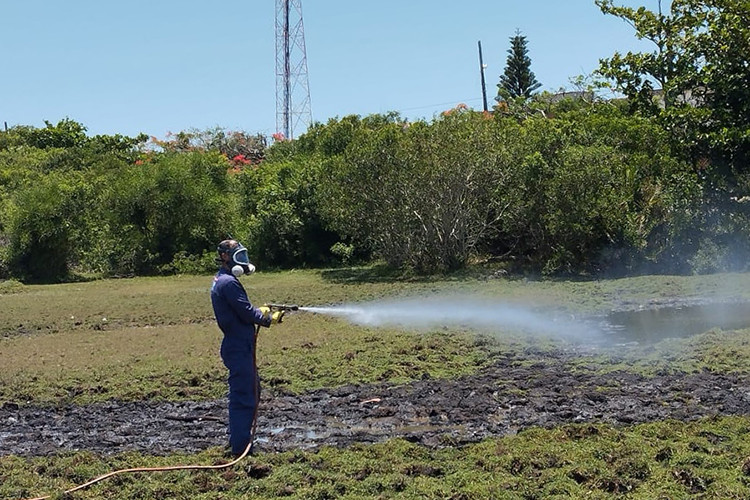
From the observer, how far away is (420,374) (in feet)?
39.3

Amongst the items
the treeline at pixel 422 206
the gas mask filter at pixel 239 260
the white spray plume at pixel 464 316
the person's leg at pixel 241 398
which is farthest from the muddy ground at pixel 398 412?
the treeline at pixel 422 206

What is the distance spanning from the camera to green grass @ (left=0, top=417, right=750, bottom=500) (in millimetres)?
6801

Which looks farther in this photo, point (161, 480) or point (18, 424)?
point (18, 424)

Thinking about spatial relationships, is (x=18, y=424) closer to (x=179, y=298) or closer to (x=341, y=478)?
(x=341, y=478)

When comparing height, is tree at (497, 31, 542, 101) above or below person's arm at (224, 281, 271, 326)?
above

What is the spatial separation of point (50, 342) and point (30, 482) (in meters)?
9.70

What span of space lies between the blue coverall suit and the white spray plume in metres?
6.07

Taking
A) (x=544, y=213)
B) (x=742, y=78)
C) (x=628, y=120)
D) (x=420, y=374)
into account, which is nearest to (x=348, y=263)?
(x=544, y=213)

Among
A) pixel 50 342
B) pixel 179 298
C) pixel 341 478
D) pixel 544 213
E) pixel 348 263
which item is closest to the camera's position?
pixel 341 478

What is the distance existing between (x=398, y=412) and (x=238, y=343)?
250cm

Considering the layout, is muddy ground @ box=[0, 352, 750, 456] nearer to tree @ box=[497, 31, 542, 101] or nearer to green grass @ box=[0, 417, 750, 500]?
green grass @ box=[0, 417, 750, 500]

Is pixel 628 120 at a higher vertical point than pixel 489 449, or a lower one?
higher

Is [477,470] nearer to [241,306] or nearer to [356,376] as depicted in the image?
[241,306]

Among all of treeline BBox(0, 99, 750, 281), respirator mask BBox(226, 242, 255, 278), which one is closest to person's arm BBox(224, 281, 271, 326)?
respirator mask BBox(226, 242, 255, 278)
